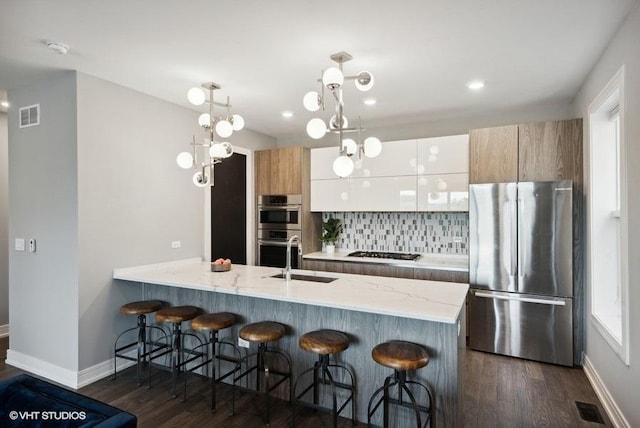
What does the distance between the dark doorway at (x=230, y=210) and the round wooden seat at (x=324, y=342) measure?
256cm

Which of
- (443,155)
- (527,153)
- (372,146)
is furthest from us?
(443,155)

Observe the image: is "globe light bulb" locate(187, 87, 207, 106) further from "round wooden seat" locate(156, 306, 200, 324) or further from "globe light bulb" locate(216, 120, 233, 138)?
"round wooden seat" locate(156, 306, 200, 324)

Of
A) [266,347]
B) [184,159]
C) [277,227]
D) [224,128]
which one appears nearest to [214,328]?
[266,347]

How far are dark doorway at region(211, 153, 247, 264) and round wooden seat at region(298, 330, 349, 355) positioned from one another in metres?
2.56

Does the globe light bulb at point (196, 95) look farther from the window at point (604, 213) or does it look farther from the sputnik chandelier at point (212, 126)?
the window at point (604, 213)

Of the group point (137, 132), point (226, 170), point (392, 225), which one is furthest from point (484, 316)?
point (137, 132)

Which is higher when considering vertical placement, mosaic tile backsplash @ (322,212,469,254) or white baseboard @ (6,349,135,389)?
mosaic tile backsplash @ (322,212,469,254)

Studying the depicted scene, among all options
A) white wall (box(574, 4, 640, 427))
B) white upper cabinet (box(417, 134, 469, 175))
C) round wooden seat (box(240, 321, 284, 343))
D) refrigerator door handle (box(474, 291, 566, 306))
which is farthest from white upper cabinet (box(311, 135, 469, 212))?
round wooden seat (box(240, 321, 284, 343))

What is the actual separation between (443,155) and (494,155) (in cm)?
59

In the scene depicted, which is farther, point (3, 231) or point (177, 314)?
point (3, 231)

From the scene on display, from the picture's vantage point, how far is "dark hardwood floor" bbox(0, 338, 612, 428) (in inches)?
99.3

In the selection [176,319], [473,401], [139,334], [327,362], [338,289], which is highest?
[338,289]

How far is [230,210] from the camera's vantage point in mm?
5020

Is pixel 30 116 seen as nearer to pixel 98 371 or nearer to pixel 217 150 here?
pixel 217 150
